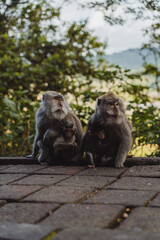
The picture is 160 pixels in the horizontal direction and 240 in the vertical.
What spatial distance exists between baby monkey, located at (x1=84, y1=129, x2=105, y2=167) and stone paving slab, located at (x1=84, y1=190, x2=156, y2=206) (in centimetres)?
122

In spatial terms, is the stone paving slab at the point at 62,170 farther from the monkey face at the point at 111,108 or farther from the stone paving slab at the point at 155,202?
the stone paving slab at the point at 155,202

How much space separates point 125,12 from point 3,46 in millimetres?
4222

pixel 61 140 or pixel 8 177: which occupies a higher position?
pixel 61 140

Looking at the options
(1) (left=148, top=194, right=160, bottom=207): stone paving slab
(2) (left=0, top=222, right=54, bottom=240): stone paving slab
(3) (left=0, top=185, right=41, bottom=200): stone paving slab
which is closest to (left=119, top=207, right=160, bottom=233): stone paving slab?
(1) (left=148, top=194, right=160, bottom=207): stone paving slab

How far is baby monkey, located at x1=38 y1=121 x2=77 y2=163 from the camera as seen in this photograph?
482cm

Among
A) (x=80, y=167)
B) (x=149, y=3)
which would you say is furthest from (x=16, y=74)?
(x=80, y=167)

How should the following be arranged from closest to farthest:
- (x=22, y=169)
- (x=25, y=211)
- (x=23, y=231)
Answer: (x=23, y=231) → (x=25, y=211) → (x=22, y=169)

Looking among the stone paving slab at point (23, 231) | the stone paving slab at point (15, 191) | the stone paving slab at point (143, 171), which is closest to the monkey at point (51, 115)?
the stone paving slab at point (143, 171)

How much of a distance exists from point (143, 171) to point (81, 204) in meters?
1.58

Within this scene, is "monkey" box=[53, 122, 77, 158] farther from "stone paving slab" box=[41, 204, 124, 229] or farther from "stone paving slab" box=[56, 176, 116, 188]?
"stone paving slab" box=[41, 204, 124, 229]

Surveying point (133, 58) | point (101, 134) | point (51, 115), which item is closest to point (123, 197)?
point (101, 134)

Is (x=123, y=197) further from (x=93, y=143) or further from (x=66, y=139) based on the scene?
(x=66, y=139)

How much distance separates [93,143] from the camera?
4816mm

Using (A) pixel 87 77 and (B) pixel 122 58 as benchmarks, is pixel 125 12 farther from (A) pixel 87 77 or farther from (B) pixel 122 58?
(A) pixel 87 77
